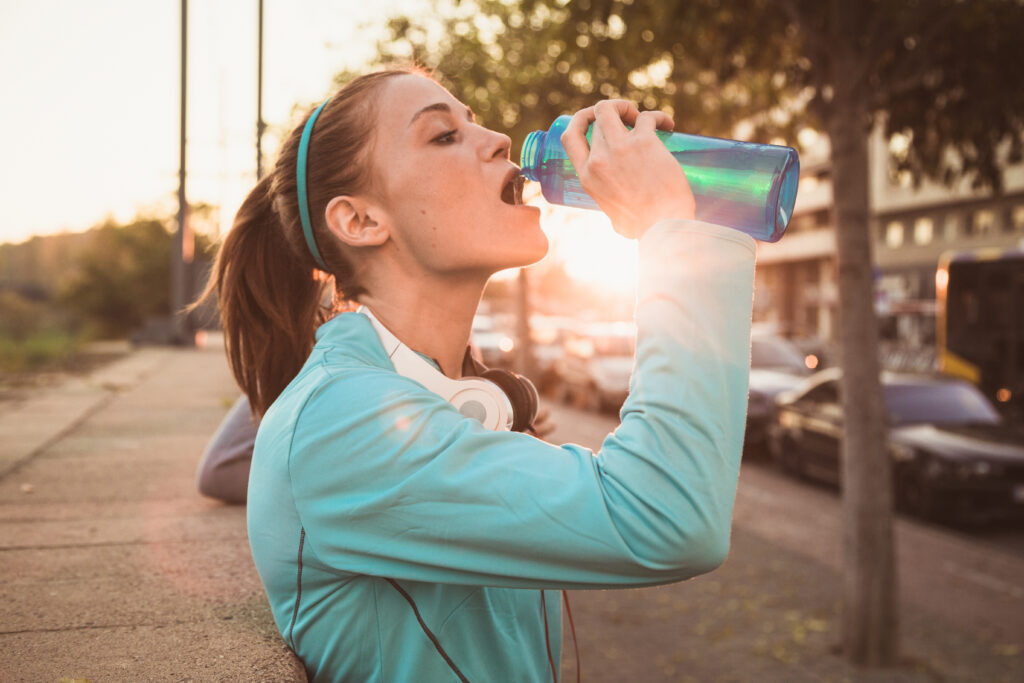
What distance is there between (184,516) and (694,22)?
13.6 ft

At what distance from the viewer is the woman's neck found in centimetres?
159

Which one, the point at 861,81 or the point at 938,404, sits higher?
the point at 861,81

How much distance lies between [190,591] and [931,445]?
29.6ft

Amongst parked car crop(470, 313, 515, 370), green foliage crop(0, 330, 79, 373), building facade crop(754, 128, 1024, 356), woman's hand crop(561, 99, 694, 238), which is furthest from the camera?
building facade crop(754, 128, 1024, 356)

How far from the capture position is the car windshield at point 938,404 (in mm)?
10242

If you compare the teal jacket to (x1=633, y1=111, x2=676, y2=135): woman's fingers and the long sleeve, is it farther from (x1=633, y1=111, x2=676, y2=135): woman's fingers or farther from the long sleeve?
(x1=633, y1=111, x2=676, y2=135): woman's fingers

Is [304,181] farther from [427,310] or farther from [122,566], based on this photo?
[122,566]

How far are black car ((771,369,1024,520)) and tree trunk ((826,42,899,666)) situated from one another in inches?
71.8

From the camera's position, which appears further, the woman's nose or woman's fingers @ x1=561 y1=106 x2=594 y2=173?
the woman's nose

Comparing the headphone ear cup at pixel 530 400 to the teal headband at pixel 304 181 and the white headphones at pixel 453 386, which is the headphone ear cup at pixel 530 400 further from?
the teal headband at pixel 304 181

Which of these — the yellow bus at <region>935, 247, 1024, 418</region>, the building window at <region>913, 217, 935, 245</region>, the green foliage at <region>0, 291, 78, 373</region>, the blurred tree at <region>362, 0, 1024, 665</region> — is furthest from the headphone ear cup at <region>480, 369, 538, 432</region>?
the building window at <region>913, 217, 935, 245</region>

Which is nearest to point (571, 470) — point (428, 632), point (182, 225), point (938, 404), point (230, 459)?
point (428, 632)

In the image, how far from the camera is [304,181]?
161 cm

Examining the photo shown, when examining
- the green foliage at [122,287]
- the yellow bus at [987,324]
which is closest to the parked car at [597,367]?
the yellow bus at [987,324]
